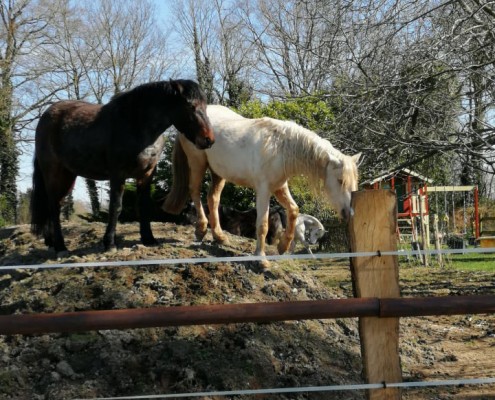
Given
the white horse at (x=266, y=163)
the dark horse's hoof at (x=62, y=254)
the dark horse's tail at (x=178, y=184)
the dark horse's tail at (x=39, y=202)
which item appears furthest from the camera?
the dark horse's tail at (x=178, y=184)

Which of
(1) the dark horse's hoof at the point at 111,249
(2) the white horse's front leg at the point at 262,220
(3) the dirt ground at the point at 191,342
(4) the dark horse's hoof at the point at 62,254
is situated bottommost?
(3) the dirt ground at the point at 191,342

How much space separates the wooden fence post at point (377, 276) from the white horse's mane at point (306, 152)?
329 cm

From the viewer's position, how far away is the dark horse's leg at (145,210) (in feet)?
22.9

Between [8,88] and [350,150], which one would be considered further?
[8,88]

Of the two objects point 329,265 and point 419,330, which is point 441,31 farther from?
point 329,265

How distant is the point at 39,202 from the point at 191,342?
3.28 metres

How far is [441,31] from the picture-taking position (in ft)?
25.1

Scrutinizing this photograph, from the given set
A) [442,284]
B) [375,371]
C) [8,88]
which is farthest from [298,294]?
[8,88]

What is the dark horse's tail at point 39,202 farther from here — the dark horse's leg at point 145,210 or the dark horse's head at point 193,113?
Answer: the dark horse's head at point 193,113

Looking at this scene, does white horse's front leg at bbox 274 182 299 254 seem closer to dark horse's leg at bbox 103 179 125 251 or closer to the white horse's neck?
the white horse's neck

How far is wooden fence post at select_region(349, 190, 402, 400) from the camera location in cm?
283

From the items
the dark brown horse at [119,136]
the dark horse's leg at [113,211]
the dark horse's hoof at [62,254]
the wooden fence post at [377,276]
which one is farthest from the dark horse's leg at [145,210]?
the wooden fence post at [377,276]

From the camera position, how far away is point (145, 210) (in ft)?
23.2

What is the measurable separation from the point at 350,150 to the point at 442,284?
356cm
